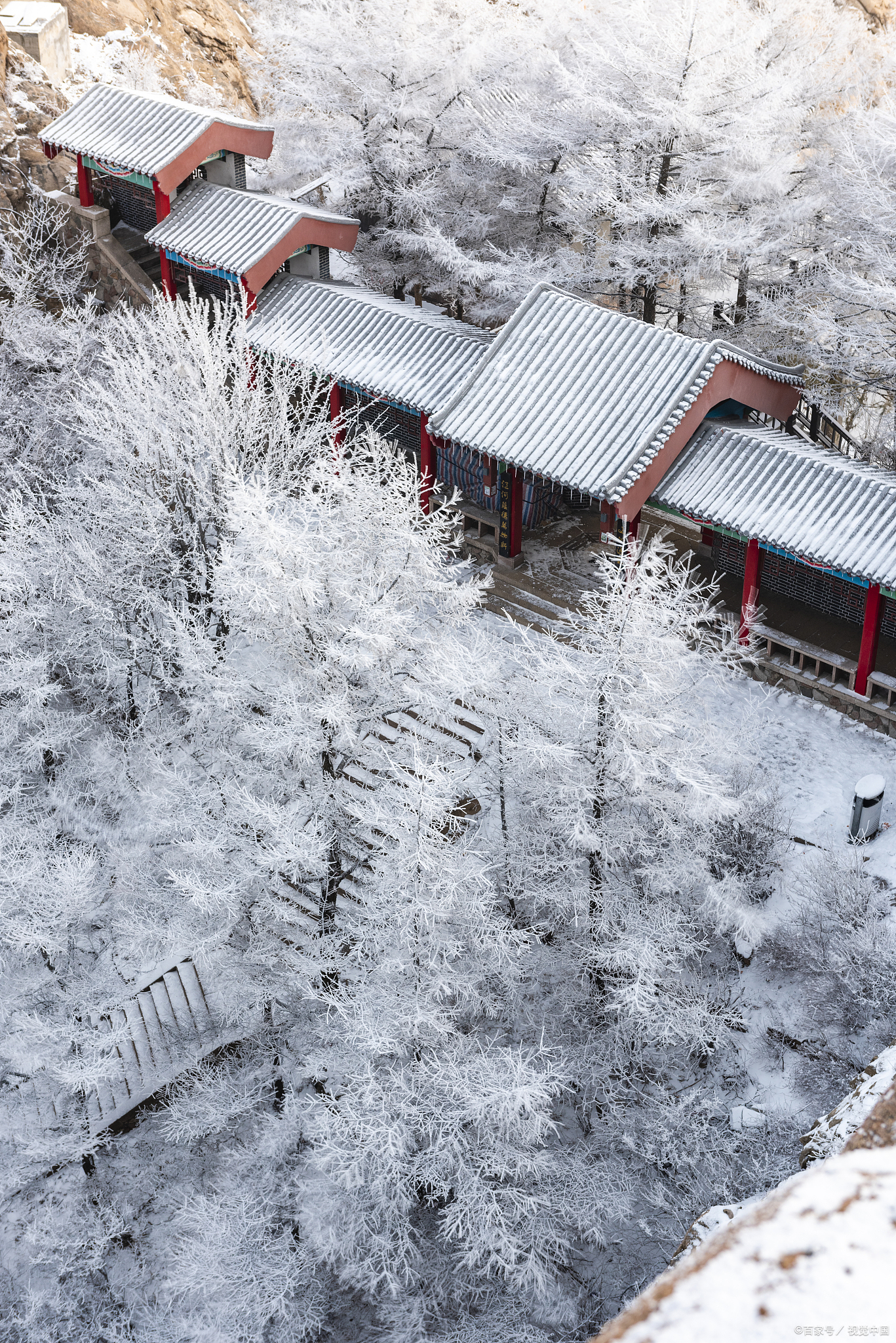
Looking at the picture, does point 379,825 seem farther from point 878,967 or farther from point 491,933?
point 878,967

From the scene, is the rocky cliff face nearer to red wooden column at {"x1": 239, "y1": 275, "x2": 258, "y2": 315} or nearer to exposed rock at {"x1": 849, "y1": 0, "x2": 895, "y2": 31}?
red wooden column at {"x1": 239, "y1": 275, "x2": 258, "y2": 315}

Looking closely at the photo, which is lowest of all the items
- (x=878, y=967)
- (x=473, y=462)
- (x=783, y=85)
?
(x=878, y=967)

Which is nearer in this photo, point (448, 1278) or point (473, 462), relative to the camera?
point (448, 1278)

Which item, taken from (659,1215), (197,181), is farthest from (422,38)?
(659,1215)

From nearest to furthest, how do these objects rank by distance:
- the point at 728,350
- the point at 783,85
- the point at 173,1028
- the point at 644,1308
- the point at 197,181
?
the point at 644,1308
the point at 173,1028
the point at 728,350
the point at 783,85
the point at 197,181

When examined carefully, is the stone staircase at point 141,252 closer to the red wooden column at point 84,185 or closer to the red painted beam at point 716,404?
the red wooden column at point 84,185

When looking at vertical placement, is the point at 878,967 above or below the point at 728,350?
below

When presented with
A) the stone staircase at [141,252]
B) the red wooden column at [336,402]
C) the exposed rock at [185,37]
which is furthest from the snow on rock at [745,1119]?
the exposed rock at [185,37]
